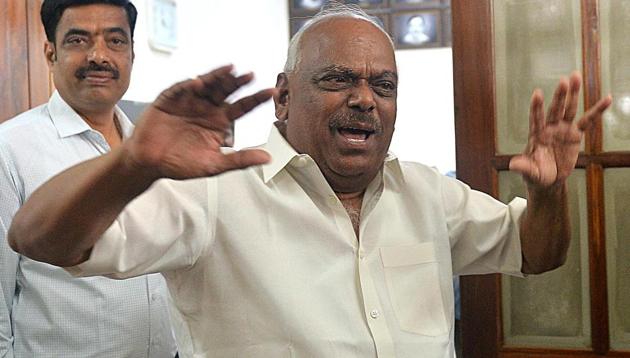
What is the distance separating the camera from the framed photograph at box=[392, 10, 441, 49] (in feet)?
18.6

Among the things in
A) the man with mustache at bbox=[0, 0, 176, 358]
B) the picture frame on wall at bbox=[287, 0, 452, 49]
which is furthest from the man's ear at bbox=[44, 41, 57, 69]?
the picture frame on wall at bbox=[287, 0, 452, 49]

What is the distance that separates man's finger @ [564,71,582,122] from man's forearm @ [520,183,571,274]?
0.47 feet

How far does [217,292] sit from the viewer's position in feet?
4.45

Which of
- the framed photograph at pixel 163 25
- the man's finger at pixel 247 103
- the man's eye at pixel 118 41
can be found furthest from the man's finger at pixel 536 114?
the framed photograph at pixel 163 25

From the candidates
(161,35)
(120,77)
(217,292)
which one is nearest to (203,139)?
(217,292)

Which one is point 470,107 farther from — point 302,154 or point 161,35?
point 161,35

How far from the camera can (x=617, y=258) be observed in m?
1.74

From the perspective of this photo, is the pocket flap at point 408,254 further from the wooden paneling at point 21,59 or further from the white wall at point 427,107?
the white wall at point 427,107

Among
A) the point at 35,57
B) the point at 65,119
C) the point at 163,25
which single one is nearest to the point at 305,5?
the point at 163,25

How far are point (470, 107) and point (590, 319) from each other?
56 centimetres

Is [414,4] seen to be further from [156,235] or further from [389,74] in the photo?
[156,235]

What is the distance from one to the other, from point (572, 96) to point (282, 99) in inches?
22.2

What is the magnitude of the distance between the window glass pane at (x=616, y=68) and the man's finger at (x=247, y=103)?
1.01 m

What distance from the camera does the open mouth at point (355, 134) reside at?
4.74 ft
